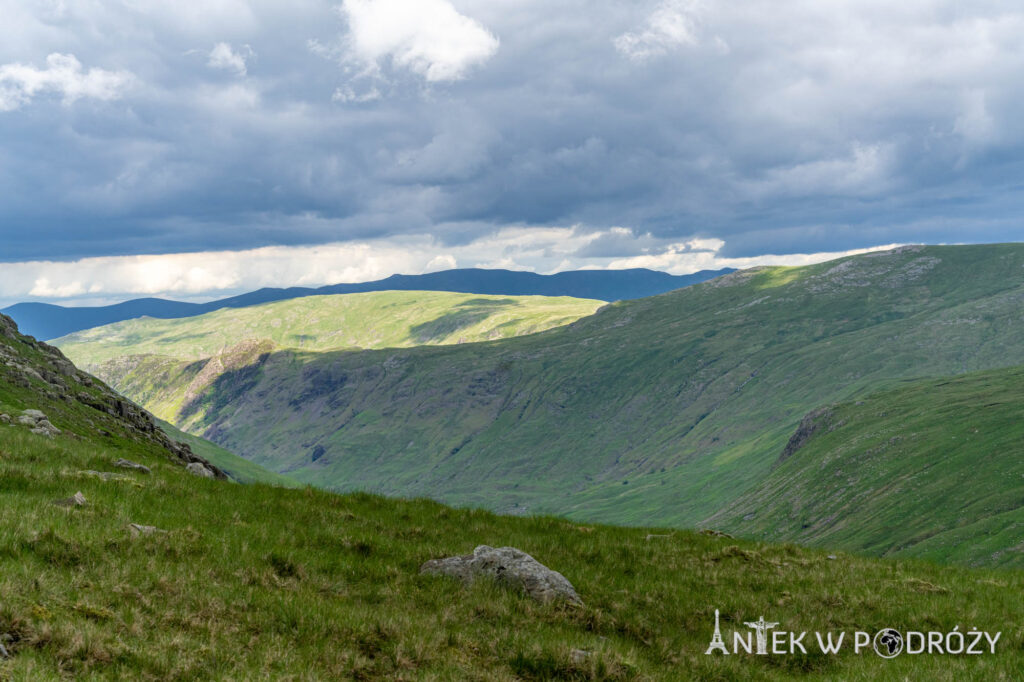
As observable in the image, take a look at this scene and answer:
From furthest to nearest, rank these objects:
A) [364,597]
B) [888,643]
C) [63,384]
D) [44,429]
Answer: [63,384]
[44,429]
[888,643]
[364,597]

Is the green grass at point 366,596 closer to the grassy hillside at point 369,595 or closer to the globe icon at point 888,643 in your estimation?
the grassy hillside at point 369,595

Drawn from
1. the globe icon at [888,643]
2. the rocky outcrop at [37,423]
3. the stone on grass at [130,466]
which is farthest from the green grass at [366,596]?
the rocky outcrop at [37,423]

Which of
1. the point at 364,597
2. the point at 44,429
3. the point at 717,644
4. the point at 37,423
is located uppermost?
the point at 37,423

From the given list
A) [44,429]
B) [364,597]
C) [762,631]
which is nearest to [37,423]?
[44,429]

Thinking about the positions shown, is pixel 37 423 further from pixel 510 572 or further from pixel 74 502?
pixel 510 572

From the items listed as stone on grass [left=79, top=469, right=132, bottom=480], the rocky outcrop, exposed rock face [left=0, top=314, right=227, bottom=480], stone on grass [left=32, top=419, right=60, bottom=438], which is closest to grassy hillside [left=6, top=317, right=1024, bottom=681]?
stone on grass [left=79, top=469, right=132, bottom=480]

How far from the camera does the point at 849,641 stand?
13961 mm

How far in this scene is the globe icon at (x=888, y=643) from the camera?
13.4m

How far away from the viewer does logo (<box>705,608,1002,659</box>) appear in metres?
13.3

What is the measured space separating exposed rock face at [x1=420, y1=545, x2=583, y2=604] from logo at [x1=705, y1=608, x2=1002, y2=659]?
3220 mm

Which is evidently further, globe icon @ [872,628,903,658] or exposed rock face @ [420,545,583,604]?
exposed rock face @ [420,545,583,604]

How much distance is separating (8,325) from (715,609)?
6813 cm

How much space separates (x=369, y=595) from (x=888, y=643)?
1054 centimetres

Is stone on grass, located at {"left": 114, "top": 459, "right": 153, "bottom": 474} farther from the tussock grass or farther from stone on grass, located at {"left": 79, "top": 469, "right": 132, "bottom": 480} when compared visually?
stone on grass, located at {"left": 79, "top": 469, "right": 132, "bottom": 480}
